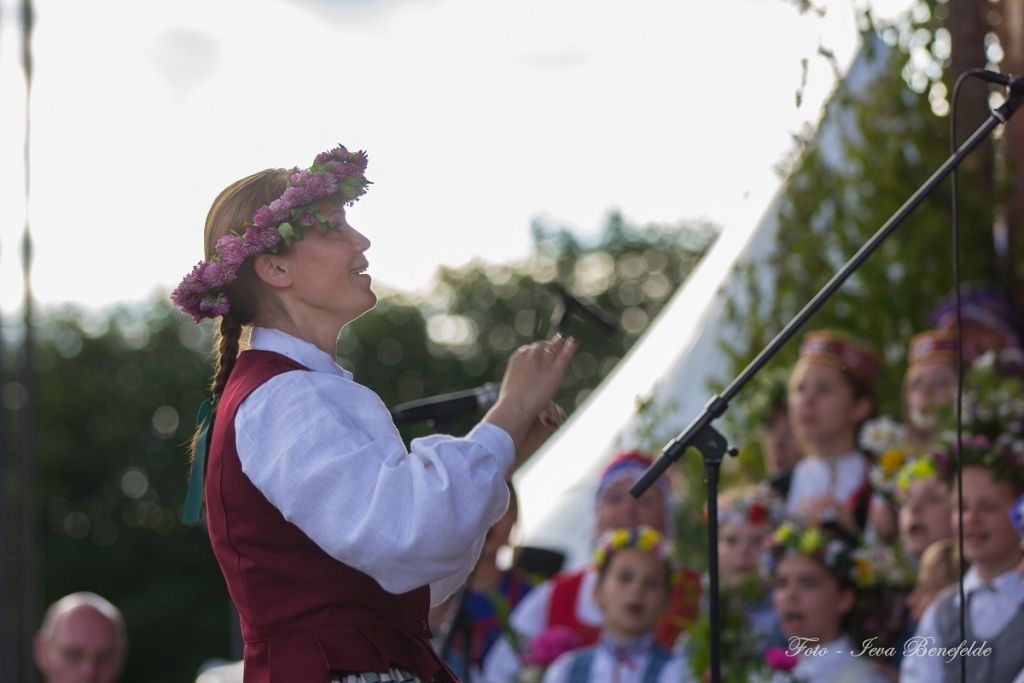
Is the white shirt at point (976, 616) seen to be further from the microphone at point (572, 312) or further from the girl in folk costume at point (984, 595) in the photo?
the microphone at point (572, 312)

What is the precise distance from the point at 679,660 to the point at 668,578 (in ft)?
0.90

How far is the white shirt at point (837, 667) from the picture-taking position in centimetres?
397

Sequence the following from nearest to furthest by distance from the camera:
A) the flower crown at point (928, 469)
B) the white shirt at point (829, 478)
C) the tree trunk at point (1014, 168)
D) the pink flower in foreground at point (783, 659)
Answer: the pink flower in foreground at point (783, 659)
the flower crown at point (928, 469)
the white shirt at point (829, 478)
the tree trunk at point (1014, 168)

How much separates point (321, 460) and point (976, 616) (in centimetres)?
219

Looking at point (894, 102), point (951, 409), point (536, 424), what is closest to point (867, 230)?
point (894, 102)

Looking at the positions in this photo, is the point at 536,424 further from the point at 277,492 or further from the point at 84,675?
the point at 84,675

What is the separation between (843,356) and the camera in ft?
16.3

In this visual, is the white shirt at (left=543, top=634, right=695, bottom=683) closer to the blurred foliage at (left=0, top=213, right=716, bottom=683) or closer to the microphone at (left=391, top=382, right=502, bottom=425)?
the microphone at (left=391, top=382, right=502, bottom=425)

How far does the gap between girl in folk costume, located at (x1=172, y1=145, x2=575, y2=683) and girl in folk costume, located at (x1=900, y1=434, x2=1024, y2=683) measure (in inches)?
65.5

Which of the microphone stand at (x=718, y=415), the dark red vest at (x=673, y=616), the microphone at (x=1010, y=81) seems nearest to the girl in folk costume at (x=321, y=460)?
the microphone stand at (x=718, y=415)

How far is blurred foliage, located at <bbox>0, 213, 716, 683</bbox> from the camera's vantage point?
1037 inches

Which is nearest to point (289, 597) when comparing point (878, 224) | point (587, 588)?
point (587, 588)

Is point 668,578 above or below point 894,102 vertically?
below

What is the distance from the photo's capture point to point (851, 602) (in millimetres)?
4188
